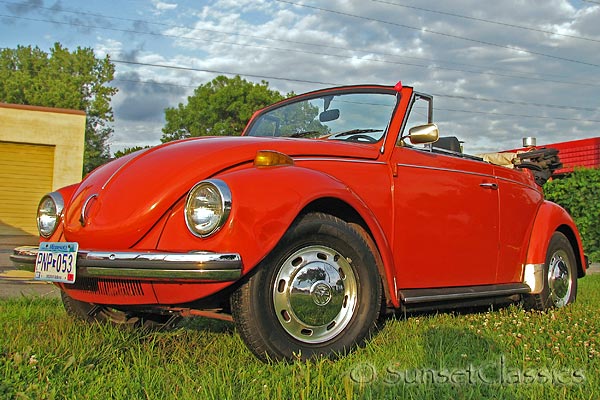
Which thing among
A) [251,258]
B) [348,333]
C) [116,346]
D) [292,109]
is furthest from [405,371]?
[292,109]

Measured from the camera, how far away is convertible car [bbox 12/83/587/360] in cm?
273

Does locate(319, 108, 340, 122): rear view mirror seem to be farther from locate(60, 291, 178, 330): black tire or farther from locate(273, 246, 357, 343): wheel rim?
locate(60, 291, 178, 330): black tire

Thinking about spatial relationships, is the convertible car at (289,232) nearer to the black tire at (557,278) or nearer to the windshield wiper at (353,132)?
the windshield wiper at (353,132)

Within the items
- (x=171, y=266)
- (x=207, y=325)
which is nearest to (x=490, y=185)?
(x=207, y=325)

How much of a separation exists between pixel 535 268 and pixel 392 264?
1.89 metres

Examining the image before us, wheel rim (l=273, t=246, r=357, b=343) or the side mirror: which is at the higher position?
the side mirror

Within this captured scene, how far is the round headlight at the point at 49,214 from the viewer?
3.49m

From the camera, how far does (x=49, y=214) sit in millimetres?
3533

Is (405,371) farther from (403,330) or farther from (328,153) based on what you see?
(328,153)

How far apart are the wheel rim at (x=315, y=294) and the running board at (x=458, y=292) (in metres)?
0.55

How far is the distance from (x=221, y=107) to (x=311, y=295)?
106ft

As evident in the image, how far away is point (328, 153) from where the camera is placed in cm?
341

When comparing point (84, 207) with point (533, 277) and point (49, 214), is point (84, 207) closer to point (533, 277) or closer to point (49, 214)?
point (49, 214)

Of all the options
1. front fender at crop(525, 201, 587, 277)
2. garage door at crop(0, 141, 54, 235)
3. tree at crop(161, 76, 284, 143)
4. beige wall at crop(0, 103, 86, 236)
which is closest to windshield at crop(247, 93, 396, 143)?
front fender at crop(525, 201, 587, 277)
